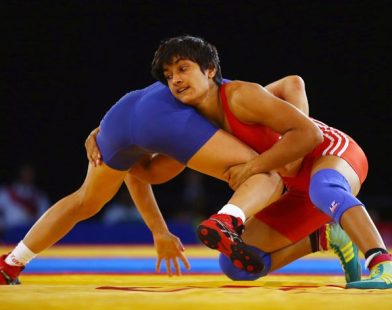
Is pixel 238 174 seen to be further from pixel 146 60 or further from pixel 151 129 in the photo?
pixel 146 60

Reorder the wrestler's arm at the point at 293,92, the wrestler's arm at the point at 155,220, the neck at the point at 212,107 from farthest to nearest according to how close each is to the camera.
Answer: the wrestler's arm at the point at 155,220 → the wrestler's arm at the point at 293,92 → the neck at the point at 212,107

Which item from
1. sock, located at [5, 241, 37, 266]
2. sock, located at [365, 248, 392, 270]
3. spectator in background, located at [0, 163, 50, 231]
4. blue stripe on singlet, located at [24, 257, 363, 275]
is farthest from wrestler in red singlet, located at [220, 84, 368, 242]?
spectator in background, located at [0, 163, 50, 231]

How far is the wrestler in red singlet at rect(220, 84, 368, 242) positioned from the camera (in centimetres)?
290

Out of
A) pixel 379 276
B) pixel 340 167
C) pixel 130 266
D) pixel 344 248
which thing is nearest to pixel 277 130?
pixel 340 167

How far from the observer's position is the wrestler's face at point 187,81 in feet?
9.41

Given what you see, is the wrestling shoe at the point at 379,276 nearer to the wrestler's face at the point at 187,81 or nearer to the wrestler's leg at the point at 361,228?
the wrestler's leg at the point at 361,228

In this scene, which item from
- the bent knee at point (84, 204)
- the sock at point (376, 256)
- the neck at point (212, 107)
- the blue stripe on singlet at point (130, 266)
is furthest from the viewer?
the blue stripe on singlet at point (130, 266)

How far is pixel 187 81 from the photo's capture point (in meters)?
2.86

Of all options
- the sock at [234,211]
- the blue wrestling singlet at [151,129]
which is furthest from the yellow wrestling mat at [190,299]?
the blue wrestling singlet at [151,129]

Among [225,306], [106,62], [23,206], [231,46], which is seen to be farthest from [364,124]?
[225,306]

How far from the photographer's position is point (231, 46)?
31.1ft

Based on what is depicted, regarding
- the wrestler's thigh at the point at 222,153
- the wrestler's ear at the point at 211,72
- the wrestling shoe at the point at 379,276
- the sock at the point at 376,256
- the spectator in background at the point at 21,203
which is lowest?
the wrestling shoe at the point at 379,276

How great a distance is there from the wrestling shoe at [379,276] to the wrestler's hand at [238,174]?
1.77 ft

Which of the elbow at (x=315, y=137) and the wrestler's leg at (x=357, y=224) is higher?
the elbow at (x=315, y=137)
